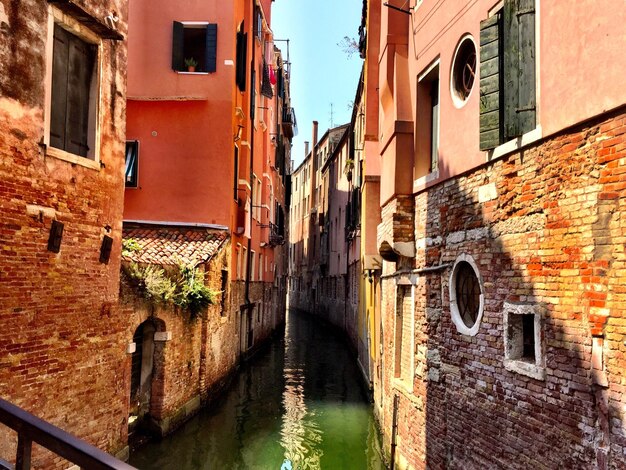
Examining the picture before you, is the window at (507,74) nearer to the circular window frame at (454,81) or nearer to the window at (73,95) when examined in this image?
the circular window frame at (454,81)

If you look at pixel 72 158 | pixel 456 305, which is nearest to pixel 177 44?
pixel 72 158

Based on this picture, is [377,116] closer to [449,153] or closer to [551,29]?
[449,153]

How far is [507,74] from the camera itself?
5.55 m

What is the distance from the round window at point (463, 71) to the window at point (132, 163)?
9.66 m

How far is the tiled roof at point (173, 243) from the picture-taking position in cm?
1211

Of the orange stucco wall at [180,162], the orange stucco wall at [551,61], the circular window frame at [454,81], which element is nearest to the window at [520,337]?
the orange stucco wall at [551,61]

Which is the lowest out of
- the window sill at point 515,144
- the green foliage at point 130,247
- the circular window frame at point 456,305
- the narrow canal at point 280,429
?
the narrow canal at point 280,429

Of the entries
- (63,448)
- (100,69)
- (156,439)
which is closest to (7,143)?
(100,69)

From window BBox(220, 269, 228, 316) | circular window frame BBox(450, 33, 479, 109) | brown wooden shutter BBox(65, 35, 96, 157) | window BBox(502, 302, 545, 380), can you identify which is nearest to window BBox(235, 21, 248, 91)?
window BBox(220, 269, 228, 316)

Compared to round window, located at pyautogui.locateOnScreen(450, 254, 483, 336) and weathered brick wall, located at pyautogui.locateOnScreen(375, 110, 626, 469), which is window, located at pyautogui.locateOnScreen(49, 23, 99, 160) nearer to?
weathered brick wall, located at pyautogui.locateOnScreen(375, 110, 626, 469)

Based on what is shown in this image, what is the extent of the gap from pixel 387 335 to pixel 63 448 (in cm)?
836

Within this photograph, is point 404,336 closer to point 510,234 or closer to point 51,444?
point 510,234

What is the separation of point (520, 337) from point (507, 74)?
2.53 meters

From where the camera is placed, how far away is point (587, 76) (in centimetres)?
441
